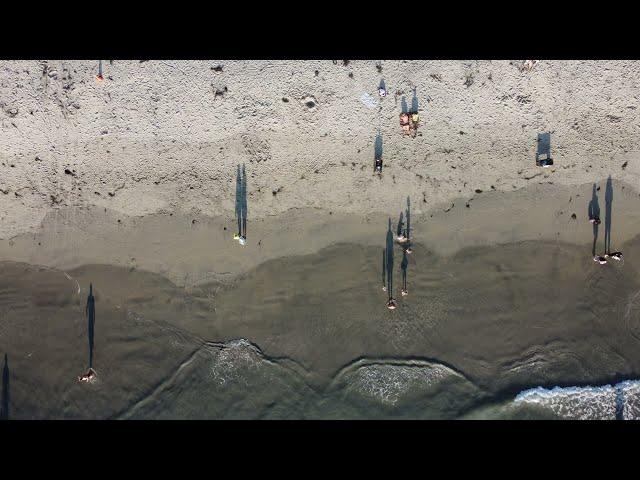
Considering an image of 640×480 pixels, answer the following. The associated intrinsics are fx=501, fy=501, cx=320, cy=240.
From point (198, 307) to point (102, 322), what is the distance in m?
2.26

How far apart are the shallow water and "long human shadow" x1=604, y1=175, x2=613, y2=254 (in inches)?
18.3

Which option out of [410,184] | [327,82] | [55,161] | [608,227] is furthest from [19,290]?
[608,227]

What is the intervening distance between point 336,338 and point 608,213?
690 cm

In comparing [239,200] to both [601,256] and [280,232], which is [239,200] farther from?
[601,256]

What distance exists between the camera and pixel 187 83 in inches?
449

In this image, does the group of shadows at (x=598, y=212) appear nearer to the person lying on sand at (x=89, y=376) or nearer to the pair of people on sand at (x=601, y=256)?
the pair of people on sand at (x=601, y=256)

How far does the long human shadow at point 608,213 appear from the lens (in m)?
11.5

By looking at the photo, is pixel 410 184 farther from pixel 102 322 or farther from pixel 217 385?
pixel 102 322

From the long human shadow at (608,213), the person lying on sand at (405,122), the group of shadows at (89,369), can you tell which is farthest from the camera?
the group of shadows at (89,369)

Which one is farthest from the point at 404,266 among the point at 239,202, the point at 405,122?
the point at 239,202

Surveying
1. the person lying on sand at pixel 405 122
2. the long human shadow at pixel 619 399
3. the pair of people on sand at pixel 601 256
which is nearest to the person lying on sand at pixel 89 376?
the person lying on sand at pixel 405 122

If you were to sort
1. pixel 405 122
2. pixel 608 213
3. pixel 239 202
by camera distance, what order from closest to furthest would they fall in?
pixel 405 122
pixel 608 213
pixel 239 202

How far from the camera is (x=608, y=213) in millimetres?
11531

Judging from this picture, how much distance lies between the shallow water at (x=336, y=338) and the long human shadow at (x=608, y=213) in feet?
1.52
